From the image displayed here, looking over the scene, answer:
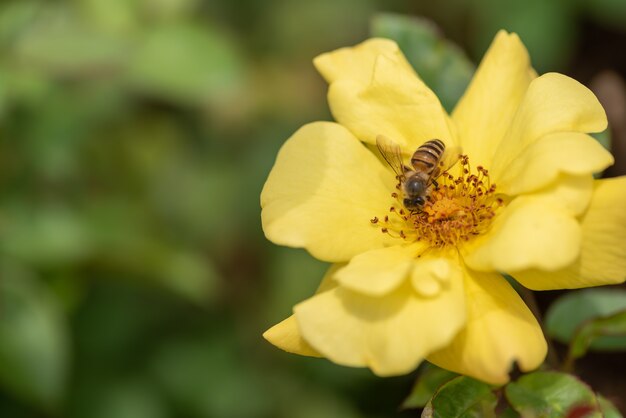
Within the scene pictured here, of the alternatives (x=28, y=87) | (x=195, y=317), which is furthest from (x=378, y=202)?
(x=195, y=317)

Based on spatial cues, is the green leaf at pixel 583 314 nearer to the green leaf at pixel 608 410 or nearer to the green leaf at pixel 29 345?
the green leaf at pixel 608 410

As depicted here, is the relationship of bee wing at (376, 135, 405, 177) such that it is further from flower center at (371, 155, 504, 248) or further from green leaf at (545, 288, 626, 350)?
green leaf at (545, 288, 626, 350)

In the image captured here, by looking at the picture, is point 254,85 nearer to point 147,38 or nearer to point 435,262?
point 147,38

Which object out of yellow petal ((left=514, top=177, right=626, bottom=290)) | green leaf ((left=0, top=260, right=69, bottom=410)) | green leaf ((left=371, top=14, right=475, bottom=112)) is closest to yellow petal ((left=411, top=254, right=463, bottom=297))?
yellow petal ((left=514, top=177, right=626, bottom=290))

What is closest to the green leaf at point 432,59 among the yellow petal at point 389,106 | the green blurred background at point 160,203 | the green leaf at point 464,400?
the yellow petal at point 389,106

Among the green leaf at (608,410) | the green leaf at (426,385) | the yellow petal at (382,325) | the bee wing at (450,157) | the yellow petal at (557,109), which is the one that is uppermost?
the yellow petal at (557,109)

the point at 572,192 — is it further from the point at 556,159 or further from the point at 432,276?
the point at 432,276

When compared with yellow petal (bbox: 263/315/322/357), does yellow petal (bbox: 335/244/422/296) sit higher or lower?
higher
